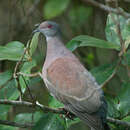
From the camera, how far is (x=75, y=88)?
2539 millimetres

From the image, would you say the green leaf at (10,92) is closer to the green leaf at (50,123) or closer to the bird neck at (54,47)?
the green leaf at (50,123)

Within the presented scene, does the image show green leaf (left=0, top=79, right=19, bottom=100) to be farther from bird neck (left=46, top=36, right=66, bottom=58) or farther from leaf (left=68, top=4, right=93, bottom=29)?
leaf (left=68, top=4, right=93, bottom=29)

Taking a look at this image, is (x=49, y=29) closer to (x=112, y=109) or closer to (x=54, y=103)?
(x=54, y=103)

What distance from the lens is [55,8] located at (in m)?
2.34

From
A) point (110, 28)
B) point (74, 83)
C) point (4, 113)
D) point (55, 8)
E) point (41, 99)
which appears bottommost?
point (41, 99)

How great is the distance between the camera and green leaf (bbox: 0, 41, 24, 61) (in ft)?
7.83

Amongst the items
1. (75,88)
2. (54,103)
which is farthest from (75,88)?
(54,103)

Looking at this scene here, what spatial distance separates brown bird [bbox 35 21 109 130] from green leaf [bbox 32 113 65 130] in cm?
14

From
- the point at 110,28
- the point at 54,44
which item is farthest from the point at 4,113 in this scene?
the point at 110,28

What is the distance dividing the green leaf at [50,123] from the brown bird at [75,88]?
14 cm

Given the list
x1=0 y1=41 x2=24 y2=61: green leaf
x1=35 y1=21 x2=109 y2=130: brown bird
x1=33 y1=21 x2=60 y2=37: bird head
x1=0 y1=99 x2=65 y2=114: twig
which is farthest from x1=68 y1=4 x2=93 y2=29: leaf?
x1=0 y1=99 x2=65 y2=114: twig

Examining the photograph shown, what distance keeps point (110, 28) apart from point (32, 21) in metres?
2.63

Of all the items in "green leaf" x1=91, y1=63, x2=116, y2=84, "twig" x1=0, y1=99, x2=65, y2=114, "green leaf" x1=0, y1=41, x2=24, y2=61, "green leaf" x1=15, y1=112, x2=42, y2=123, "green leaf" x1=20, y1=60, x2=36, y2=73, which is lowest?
"green leaf" x1=15, y1=112, x2=42, y2=123

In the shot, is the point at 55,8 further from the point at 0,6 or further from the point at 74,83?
the point at 0,6
